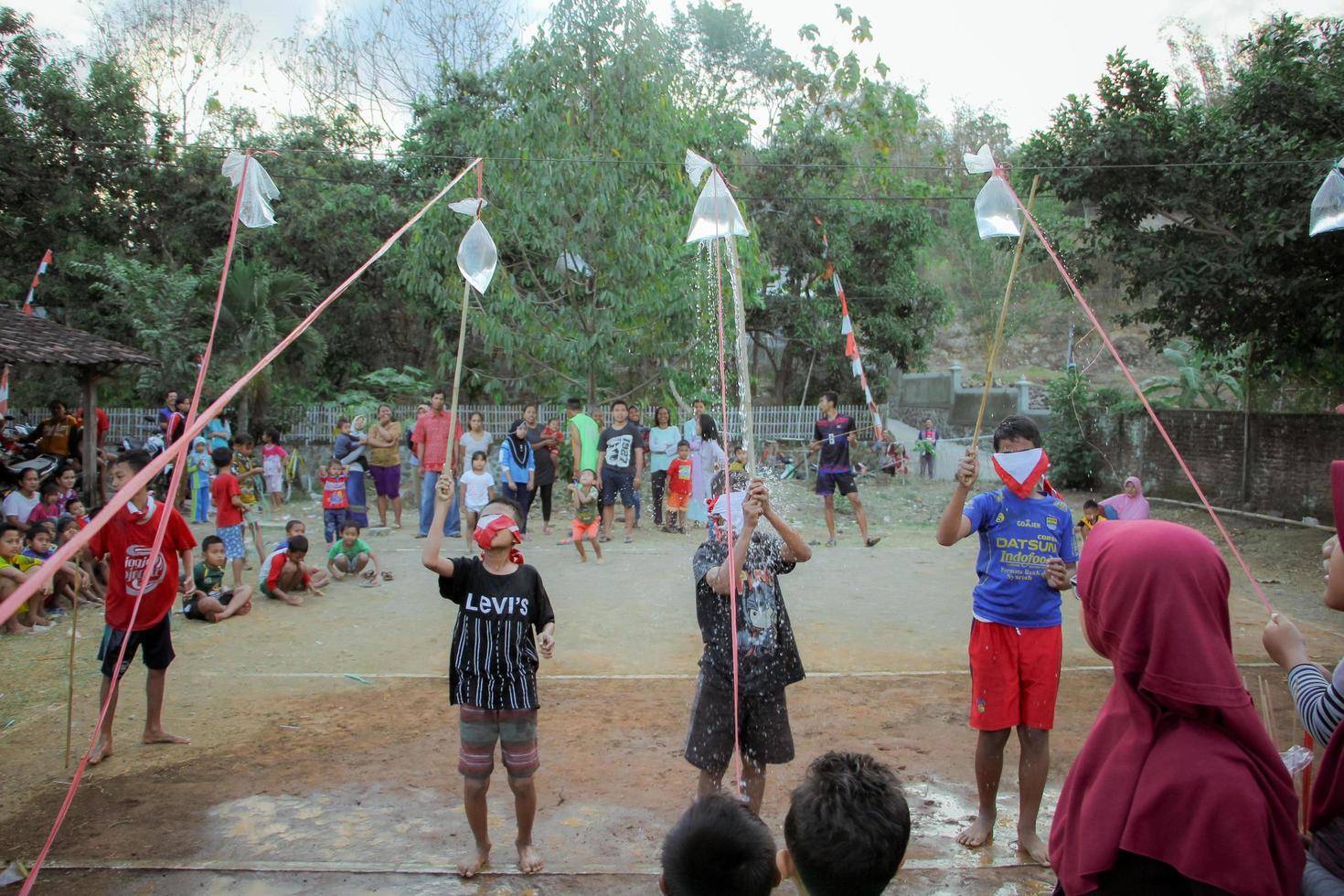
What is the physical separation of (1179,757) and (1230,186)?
1163 cm

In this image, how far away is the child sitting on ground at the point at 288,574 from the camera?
9562 millimetres

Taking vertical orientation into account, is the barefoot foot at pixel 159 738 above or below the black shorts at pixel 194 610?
below

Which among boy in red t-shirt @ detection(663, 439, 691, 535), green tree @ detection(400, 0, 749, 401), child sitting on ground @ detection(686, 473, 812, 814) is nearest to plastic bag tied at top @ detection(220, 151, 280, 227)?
child sitting on ground @ detection(686, 473, 812, 814)

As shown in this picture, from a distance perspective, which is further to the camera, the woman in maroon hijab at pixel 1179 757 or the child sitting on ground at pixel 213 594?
the child sitting on ground at pixel 213 594

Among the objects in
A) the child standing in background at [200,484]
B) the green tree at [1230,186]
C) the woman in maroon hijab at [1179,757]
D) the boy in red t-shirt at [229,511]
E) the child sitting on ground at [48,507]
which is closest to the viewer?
the woman in maroon hijab at [1179,757]

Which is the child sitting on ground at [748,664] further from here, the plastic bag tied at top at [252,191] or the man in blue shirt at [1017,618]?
the plastic bag tied at top at [252,191]

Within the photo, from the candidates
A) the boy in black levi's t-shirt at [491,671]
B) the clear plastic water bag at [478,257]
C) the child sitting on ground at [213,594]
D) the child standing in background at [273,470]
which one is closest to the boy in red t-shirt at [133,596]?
the clear plastic water bag at [478,257]

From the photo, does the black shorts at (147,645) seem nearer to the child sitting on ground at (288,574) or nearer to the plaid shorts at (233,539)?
the child sitting on ground at (288,574)

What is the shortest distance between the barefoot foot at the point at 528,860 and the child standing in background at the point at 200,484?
11036 mm

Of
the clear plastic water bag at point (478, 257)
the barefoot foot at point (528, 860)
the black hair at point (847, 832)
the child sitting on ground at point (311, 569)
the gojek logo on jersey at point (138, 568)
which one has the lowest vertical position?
the barefoot foot at point (528, 860)

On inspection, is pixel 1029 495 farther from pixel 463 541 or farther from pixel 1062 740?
pixel 463 541

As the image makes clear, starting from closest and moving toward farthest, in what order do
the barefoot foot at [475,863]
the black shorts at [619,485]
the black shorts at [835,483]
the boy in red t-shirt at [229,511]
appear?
the barefoot foot at [475,863]
the boy in red t-shirt at [229,511]
the black shorts at [835,483]
the black shorts at [619,485]

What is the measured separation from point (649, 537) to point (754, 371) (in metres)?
14.2

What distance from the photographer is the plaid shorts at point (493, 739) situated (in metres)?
4.23
